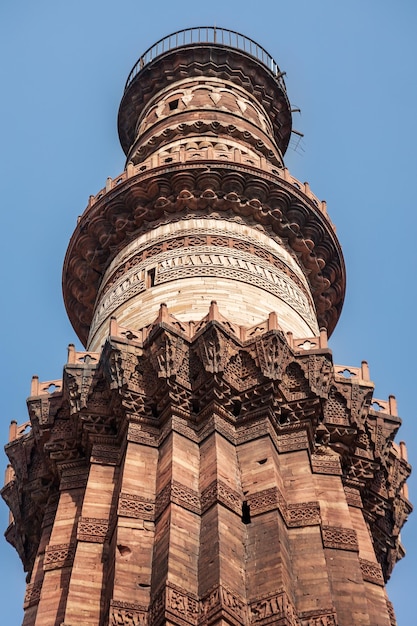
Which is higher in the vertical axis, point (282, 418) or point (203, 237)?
point (203, 237)

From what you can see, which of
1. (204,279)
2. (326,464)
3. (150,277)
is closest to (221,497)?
(326,464)

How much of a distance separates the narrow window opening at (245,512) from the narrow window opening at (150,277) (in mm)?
4749

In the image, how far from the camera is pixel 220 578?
1139cm

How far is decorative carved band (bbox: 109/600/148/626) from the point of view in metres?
11.3

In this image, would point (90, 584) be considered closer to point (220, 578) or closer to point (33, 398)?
point (220, 578)

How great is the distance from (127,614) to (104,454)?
120 inches

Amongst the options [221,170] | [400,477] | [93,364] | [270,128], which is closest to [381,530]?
[400,477]

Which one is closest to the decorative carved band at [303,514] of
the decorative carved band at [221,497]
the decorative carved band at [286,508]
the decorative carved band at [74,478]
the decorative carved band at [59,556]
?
the decorative carved band at [286,508]

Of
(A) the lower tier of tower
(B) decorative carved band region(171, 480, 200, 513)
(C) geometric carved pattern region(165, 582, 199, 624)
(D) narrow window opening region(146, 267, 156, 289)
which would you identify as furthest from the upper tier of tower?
(C) geometric carved pattern region(165, 582, 199, 624)

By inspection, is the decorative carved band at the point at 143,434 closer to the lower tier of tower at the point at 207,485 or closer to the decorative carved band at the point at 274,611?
the lower tier of tower at the point at 207,485

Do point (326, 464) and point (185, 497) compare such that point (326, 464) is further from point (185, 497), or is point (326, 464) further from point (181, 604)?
point (181, 604)

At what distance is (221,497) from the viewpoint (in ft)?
41.0

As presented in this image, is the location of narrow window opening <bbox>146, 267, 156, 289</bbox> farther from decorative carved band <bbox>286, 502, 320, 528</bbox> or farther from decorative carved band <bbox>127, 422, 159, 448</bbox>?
decorative carved band <bbox>286, 502, 320, 528</bbox>

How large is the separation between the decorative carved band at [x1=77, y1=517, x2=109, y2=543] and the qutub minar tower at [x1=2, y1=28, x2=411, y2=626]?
0.02m
